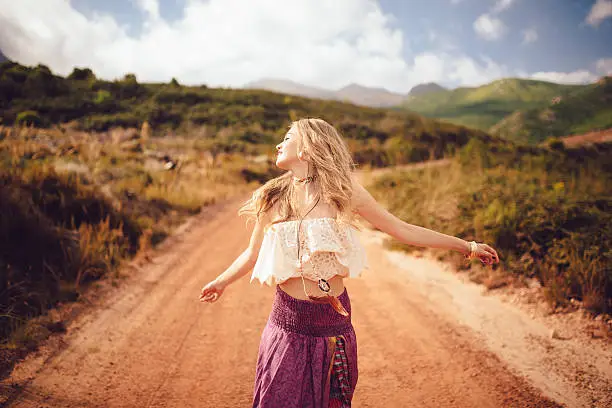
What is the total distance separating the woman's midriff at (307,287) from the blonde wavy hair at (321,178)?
0.30m

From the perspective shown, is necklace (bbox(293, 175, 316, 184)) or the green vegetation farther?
the green vegetation

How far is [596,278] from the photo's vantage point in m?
3.80

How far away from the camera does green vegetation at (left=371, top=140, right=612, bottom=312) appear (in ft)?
12.8

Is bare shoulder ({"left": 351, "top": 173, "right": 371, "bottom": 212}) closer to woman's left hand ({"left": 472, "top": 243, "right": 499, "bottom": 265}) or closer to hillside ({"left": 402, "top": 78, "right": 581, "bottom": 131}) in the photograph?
woman's left hand ({"left": 472, "top": 243, "right": 499, "bottom": 265})

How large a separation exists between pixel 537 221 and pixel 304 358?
172 inches

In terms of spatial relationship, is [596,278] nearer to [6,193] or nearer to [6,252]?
[6,252]

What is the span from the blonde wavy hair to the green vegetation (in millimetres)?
3453

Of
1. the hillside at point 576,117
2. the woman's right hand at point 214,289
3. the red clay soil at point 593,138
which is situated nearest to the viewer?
the woman's right hand at point 214,289

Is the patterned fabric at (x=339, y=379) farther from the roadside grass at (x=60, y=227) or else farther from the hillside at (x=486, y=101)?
the hillside at (x=486, y=101)

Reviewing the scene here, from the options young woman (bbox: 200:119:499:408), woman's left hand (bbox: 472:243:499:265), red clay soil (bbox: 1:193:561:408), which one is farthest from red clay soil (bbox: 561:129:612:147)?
young woman (bbox: 200:119:499:408)

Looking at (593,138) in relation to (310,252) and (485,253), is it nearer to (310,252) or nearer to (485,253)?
(485,253)

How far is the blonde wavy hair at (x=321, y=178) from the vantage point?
1725 mm

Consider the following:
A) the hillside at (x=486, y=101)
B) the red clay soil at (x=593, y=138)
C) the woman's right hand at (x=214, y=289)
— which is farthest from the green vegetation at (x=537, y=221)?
the hillside at (x=486, y=101)

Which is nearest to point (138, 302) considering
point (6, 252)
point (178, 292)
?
point (178, 292)
